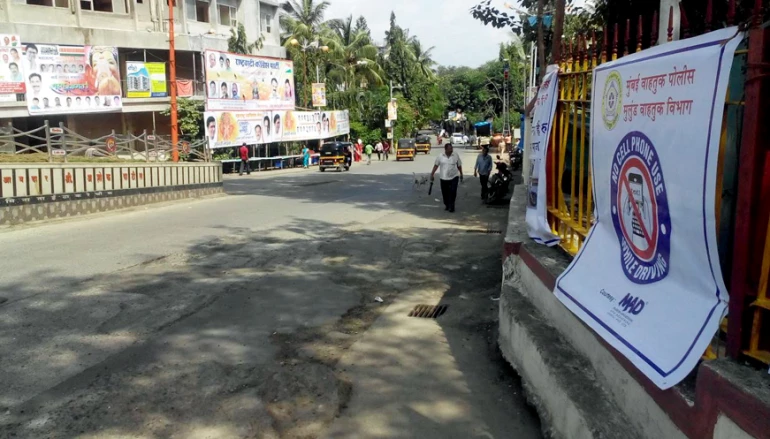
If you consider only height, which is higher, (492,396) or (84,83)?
(84,83)

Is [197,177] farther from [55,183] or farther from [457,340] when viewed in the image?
[457,340]

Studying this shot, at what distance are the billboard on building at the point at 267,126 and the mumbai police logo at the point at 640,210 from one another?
1008 inches

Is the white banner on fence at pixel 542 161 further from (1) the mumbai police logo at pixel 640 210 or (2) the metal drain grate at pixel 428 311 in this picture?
(1) the mumbai police logo at pixel 640 210

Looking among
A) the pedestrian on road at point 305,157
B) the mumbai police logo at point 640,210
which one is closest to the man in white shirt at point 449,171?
the mumbai police logo at point 640,210

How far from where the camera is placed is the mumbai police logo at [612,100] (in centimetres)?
354

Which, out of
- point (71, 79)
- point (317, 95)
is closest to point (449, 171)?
point (71, 79)

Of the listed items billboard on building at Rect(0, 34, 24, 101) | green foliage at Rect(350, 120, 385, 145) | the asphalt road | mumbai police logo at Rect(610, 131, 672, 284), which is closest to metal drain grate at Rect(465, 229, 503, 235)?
the asphalt road

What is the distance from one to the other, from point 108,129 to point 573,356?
1267 inches

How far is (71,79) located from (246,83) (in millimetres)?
8820

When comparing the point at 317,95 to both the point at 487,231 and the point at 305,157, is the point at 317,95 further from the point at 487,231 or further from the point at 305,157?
the point at 487,231

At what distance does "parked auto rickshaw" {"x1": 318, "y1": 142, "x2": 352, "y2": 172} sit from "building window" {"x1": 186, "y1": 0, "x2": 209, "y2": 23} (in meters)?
11.4

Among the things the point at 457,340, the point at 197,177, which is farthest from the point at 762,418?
the point at 197,177

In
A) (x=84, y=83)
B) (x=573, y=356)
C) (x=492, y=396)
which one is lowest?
(x=492, y=396)

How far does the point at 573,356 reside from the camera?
158 inches
